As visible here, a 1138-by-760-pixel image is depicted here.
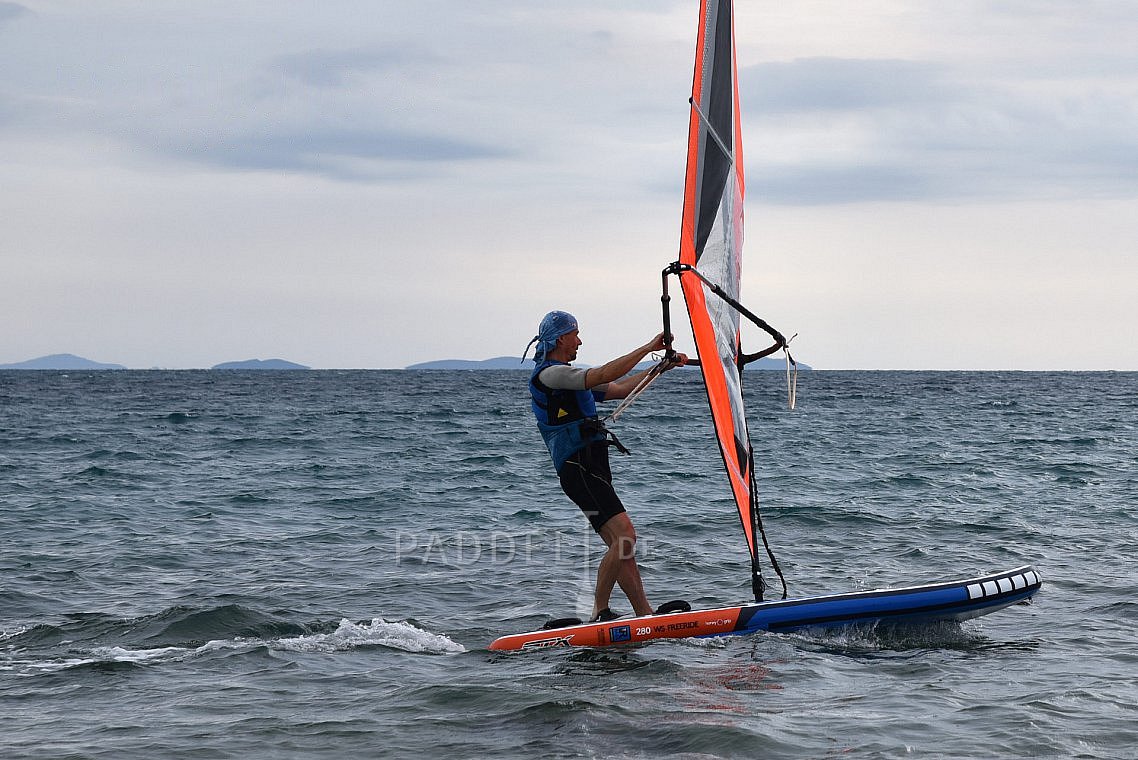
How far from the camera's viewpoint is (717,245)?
21.5 ft

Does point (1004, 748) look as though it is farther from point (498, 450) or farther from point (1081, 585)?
point (498, 450)

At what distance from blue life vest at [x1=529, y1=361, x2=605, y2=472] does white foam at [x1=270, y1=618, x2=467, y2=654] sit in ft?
5.29

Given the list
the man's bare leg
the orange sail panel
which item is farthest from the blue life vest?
the orange sail panel

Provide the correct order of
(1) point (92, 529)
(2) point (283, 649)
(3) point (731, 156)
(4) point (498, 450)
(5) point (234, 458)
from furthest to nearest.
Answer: (4) point (498, 450) < (5) point (234, 458) < (1) point (92, 529) < (2) point (283, 649) < (3) point (731, 156)

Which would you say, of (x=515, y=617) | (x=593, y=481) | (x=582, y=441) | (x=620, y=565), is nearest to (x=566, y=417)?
(x=582, y=441)

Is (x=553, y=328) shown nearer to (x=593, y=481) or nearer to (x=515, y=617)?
(x=593, y=481)

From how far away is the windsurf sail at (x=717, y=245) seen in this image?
5.89 metres

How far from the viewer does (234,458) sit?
79.2ft

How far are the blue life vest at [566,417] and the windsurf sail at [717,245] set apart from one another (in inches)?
40.5

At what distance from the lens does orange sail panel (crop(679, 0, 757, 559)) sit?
233 inches

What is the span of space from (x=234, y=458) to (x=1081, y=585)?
19032 millimetres

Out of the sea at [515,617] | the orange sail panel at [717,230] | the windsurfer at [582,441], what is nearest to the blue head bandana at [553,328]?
the windsurfer at [582,441]

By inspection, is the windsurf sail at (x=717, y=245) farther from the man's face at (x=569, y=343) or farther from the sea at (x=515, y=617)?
the sea at (x=515, y=617)

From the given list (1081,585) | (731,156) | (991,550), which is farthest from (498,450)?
(731,156)
